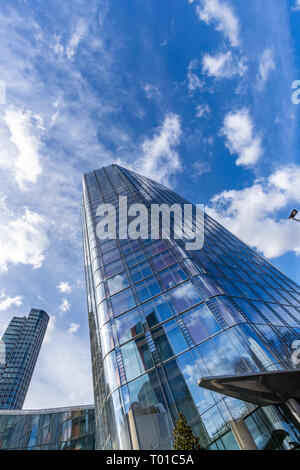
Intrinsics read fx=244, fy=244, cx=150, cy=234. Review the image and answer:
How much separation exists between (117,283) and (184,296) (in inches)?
293

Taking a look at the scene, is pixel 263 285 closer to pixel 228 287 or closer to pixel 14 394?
pixel 228 287

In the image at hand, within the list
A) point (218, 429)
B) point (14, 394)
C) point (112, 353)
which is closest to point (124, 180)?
point (112, 353)

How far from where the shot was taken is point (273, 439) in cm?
955

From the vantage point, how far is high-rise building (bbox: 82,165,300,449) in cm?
1145

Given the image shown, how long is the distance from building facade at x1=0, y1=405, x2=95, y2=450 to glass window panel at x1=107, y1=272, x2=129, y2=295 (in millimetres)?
14322

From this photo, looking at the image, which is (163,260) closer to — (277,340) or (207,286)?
(207,286)

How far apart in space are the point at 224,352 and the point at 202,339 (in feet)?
5.45

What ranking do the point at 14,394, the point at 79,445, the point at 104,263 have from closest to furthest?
the point at 79,445 < the point at 104,263 < the point at 14,394

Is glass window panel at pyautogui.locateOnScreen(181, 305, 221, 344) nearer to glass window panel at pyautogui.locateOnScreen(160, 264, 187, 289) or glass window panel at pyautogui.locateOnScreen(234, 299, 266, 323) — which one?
glass window panel at pyautogui.locateOnScreen(234, 299, 266, 323)

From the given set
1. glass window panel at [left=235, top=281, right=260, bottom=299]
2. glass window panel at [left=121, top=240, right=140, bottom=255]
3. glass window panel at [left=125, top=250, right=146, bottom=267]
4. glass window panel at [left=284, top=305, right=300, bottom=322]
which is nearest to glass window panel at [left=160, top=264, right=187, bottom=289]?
glass window panel at [left=125, top=250, right=146, bottom=267]

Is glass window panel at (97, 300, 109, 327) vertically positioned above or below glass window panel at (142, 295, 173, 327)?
above

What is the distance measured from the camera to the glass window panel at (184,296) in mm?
16945

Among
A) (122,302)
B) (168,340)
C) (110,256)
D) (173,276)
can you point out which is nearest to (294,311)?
(173,276)

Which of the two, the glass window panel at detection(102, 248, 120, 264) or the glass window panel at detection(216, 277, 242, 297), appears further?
the glass window panel at detection(102, 248, 120, 264)
